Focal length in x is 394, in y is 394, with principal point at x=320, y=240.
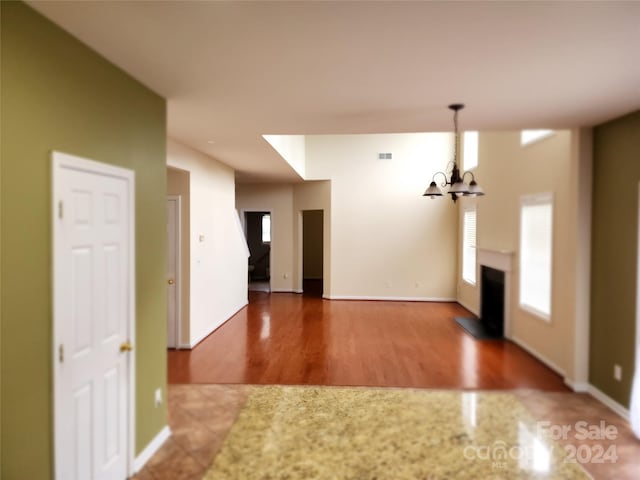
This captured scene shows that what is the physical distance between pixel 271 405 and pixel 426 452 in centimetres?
142

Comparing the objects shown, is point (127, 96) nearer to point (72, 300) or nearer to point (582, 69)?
point (72, 300)

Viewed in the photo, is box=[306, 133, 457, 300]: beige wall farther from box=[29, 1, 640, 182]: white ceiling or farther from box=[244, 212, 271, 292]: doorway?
box=[29, 1, 640, 182]: white ceiling

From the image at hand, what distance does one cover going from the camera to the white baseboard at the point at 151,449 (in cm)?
266

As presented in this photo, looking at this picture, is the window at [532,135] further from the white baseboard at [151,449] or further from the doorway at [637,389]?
the white baseboard at [151,449]

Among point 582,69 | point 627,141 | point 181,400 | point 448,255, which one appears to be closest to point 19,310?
point 181,400

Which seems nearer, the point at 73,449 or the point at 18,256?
the point at 18,256

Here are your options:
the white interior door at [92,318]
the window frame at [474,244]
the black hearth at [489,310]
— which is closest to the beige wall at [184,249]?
the white interior door at [92,318]

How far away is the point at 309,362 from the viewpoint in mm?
4719

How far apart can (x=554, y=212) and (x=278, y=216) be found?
20.3 feet

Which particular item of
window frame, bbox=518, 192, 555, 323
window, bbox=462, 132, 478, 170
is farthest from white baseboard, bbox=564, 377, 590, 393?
window, bbox=462, 132, 478, 170

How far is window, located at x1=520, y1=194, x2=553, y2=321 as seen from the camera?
4.60 meters

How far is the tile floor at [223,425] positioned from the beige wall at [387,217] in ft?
15.4

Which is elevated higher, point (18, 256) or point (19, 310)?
point (18, 256)

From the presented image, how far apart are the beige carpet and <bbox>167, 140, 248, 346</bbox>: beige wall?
1.99 m
